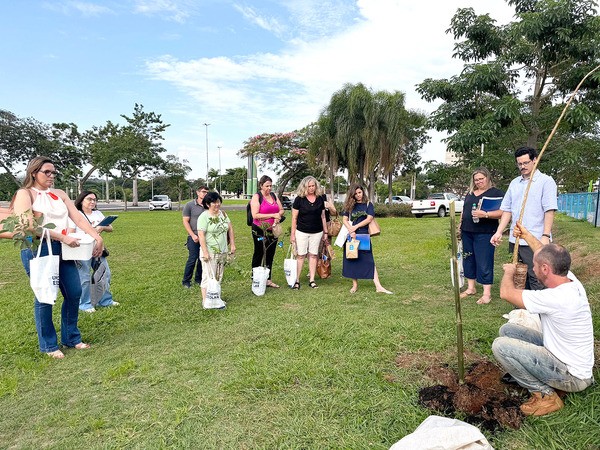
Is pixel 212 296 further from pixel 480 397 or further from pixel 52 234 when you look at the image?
pixel 480 397

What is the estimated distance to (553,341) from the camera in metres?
2.29

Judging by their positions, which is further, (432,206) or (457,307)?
(432,206)

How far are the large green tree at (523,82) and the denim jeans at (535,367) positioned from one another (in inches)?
185

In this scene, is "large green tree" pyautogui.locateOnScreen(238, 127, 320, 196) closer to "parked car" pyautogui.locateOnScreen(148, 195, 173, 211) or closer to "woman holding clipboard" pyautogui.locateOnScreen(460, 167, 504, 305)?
"parked car" pyautogui.locateOnScreen(148, 195, 173, 211)

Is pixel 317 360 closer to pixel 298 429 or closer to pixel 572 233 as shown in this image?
pixel 298 429

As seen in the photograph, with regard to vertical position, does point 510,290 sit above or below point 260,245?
above

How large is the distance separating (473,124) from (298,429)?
5.80m

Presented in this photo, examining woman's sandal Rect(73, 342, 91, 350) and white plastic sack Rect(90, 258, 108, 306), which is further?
white plastic sack Rect(90, 258, 108, 306)

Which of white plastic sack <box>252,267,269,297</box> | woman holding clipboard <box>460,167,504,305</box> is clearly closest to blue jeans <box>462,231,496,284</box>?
woman holding clipboard <box>460,167,504,305</box>

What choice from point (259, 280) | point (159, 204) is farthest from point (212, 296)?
point (159, 204)

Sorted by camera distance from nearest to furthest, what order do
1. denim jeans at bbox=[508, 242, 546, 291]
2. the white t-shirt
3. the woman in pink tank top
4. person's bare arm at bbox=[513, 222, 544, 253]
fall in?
the white t-shirt < person's bare arm at bbox=[513, 222, 544, 253] < denim jeans at bbox=[508, 242, 546, 291] < the woman in pink tank top

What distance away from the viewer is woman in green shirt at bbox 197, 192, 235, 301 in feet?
15.4

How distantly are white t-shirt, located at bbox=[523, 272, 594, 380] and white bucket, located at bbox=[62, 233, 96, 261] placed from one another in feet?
10.9

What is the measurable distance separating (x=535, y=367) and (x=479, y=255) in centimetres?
273
